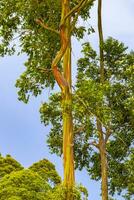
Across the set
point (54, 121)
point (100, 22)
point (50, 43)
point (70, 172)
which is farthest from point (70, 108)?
point (100, 22)

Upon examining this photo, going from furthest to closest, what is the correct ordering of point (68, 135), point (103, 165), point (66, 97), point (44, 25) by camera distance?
point (103, 165) < point (44, 25) < point (66, 97) < point (68, 135)

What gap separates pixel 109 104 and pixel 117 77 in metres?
1.50

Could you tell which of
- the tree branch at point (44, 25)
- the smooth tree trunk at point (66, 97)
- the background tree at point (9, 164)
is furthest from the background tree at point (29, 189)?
the background tree at point (9, 164)

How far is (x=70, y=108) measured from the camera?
24.5 m

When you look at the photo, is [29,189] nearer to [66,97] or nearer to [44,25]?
[66,97]

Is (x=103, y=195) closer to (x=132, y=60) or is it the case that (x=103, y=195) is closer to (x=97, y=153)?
(x=97, y=153)

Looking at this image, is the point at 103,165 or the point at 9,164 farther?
the point at 9,164

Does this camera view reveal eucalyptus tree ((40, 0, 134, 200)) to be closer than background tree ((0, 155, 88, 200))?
No

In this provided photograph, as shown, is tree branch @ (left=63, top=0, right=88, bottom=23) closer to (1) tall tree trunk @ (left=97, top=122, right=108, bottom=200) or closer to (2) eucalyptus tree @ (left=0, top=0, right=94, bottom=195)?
(2) eucalyptus tree @ (left=0, top=0, right=94, bottom=195)

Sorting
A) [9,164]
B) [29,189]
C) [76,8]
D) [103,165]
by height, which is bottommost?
[29,189]

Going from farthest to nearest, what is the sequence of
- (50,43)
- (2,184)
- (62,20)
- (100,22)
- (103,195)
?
1. (100,22)
2. (103,195)
3. (50,43)
4. (62,20)
5. (2,184)

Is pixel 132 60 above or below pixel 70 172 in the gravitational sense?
above

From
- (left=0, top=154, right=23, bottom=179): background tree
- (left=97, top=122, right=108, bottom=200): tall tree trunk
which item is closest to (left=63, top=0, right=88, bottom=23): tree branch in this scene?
(left=97, top=122, right=108, bottom=200): tall tree trunk

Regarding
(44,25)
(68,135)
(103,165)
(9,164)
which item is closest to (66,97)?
(68,135)
